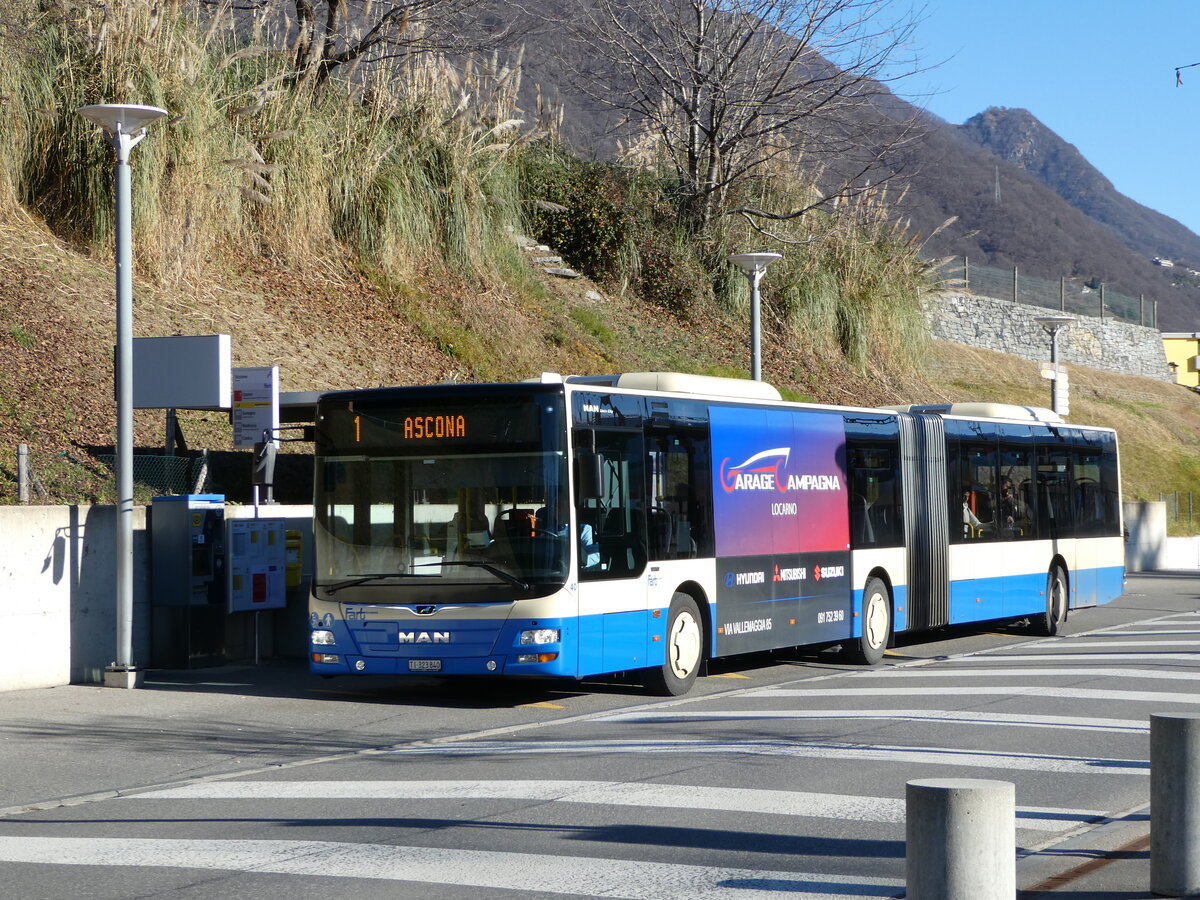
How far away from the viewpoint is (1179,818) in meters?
6.27

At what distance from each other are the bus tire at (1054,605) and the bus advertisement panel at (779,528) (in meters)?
5.52

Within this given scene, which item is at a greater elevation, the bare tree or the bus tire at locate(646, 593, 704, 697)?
the bare tree

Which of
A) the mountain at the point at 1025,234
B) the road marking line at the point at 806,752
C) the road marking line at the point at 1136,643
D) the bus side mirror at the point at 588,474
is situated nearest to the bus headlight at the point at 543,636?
the bus side mirror at the point at 588,474

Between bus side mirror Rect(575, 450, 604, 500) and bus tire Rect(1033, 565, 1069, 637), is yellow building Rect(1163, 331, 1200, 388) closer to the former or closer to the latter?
bus tire Rect(1033, 565, 1069, 637)

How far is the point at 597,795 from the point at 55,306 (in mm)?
15142

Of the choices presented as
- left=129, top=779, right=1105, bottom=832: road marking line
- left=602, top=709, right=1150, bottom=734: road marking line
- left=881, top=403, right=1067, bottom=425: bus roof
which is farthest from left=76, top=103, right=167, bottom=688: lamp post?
left=881, top=403, right=1067, bottom=425: bus roof

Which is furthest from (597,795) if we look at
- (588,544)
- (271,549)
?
(271,549)

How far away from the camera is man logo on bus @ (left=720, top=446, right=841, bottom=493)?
15.0 metres

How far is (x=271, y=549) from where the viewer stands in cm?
1655

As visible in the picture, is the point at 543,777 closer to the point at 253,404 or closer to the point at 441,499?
the point at 441,499

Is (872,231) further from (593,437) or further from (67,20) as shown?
(593,437)

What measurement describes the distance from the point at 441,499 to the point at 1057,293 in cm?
5343

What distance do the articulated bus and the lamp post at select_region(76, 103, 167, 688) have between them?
6.43 ft

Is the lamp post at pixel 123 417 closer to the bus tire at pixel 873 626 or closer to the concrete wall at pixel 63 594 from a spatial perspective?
the concrete wall at pixel 63 594
